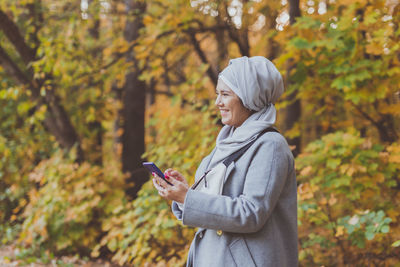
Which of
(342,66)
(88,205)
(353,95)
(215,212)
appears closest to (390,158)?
(353,95)

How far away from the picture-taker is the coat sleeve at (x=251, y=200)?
157cm

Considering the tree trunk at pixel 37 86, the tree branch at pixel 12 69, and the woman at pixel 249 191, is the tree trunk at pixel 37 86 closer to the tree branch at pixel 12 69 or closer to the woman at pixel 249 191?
the tree branch at pixel 12 69

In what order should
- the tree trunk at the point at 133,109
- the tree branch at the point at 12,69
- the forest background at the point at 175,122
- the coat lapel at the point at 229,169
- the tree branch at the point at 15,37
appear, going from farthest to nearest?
the tree trunk at the point at 133,109, the tree branch at the point at 12,69, the tree branch at the point at 15,37, the forest background at the point at 175,122, the coat lapel at the point at 229,169

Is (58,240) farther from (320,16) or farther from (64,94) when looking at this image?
(320,16)

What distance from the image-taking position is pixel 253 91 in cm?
166

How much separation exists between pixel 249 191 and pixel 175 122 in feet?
10.5

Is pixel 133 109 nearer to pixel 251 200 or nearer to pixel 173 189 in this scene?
pixel 173 189

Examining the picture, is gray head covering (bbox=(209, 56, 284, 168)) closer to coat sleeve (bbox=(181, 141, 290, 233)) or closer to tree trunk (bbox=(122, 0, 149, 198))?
coat sleeve (bbox=(181, 141, 290, 233))

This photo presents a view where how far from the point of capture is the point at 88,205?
530cm

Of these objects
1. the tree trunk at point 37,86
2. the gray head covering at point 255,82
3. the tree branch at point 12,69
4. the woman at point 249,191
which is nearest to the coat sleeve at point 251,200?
the woman at point 249,191

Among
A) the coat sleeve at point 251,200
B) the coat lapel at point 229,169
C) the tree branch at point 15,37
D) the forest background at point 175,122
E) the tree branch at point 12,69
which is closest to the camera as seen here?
the coat sleeve at point 251,200

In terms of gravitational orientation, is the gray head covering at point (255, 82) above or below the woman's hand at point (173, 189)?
above

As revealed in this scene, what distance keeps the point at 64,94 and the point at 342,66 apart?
4720 millimetres

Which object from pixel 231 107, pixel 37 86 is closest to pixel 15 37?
pixel 37 86
